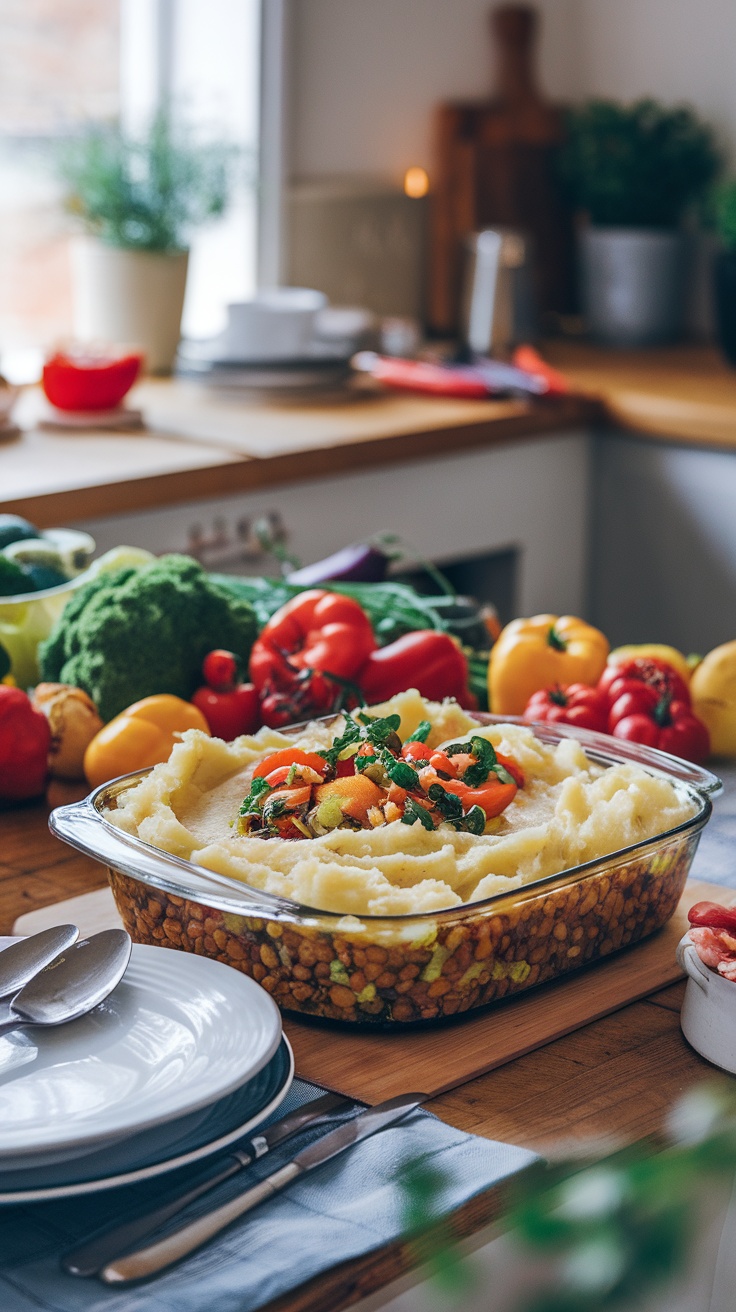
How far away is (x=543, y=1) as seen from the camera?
11.9ft

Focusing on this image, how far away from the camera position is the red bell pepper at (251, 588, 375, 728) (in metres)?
1.22

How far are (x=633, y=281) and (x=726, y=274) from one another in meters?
0.32

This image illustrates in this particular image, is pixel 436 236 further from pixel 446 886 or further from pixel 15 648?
pixel 446 886

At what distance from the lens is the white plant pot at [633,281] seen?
350 cm

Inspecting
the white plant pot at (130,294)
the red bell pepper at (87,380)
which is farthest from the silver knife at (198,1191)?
the white plant pot at (130,294)

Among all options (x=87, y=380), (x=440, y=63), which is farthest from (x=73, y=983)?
(x=440, y=63)

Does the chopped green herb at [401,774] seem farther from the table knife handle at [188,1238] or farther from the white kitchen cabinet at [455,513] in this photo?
the white kitchen cabinet at [455,513]

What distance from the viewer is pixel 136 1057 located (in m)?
0.68

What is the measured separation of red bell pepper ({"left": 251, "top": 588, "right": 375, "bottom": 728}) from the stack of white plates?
1.54ft

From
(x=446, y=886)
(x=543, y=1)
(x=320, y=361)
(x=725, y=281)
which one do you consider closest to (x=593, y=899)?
(x=446, y=886)

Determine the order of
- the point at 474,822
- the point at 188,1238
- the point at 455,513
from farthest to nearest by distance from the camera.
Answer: the point at 455,513 < the point at 474,822 < the point at 188,1238

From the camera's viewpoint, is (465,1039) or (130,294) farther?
(130,294)

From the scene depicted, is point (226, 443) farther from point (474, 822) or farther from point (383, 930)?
point (383, 930)

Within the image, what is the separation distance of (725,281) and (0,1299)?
305cm
